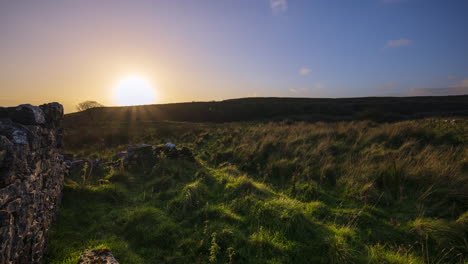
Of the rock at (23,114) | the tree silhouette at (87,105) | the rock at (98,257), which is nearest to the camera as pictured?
the rock at (98,257)

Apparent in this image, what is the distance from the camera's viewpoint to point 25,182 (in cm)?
310

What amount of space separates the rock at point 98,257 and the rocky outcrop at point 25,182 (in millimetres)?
740

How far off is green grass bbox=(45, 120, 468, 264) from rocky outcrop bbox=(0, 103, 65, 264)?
697mm

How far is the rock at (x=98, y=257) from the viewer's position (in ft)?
10.5

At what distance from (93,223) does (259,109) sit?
172 feet

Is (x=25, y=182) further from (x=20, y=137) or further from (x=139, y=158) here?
(x=139, y=158)

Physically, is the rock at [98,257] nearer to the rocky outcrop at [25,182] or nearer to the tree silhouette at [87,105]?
the rocky outcrop at [25,182]

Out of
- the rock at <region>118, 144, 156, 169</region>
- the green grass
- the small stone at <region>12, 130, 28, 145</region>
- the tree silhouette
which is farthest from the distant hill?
the small stone at <region>12, 130, 28, 145</region>

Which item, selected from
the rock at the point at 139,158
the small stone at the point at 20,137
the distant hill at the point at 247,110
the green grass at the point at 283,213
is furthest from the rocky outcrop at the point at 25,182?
the distant hill at the point at 247,110

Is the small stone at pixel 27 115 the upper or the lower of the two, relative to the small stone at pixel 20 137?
A: upper

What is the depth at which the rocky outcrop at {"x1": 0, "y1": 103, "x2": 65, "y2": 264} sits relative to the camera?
2.57m

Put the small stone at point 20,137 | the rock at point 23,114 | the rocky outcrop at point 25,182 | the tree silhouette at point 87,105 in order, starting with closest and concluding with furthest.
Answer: the rocky outcrop at point 25,182
the small stone at point 20,137
the rock at point 23,114
the tree silhouette at point 87,105

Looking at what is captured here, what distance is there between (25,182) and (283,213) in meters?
4.85

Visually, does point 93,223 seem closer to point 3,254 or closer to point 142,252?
point 142,252
